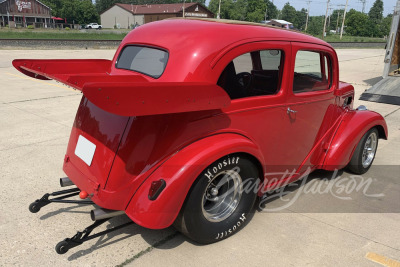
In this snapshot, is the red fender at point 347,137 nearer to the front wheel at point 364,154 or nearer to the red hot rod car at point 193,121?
the front wheel at point 364,154

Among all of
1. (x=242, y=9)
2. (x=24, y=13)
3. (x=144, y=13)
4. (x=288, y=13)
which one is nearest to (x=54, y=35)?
(x=24, y=13)

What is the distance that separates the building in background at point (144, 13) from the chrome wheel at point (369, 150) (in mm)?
73141

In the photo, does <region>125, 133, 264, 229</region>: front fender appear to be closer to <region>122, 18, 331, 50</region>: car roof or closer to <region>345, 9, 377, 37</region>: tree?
<region>122, 18, 331, 50</region>: car roof

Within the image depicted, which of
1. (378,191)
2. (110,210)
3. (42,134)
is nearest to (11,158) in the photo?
(42,134)

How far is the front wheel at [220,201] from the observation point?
2484mm

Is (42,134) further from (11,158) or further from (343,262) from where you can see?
(343,262)

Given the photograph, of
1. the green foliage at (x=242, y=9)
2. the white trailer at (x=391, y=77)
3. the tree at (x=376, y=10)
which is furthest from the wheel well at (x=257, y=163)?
the tree at (x=376, y=10)

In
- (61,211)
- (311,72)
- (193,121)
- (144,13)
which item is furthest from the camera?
(144,13)

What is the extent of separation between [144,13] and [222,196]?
84119 mm

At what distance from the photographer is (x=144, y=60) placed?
2.95m

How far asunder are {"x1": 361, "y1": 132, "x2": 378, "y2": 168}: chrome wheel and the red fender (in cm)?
28

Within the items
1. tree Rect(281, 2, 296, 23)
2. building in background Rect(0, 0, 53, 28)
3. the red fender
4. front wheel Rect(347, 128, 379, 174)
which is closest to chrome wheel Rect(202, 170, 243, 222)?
the red fender

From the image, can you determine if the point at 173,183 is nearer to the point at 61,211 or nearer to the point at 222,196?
the point at 222,196

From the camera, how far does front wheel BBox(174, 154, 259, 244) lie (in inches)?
97.8
